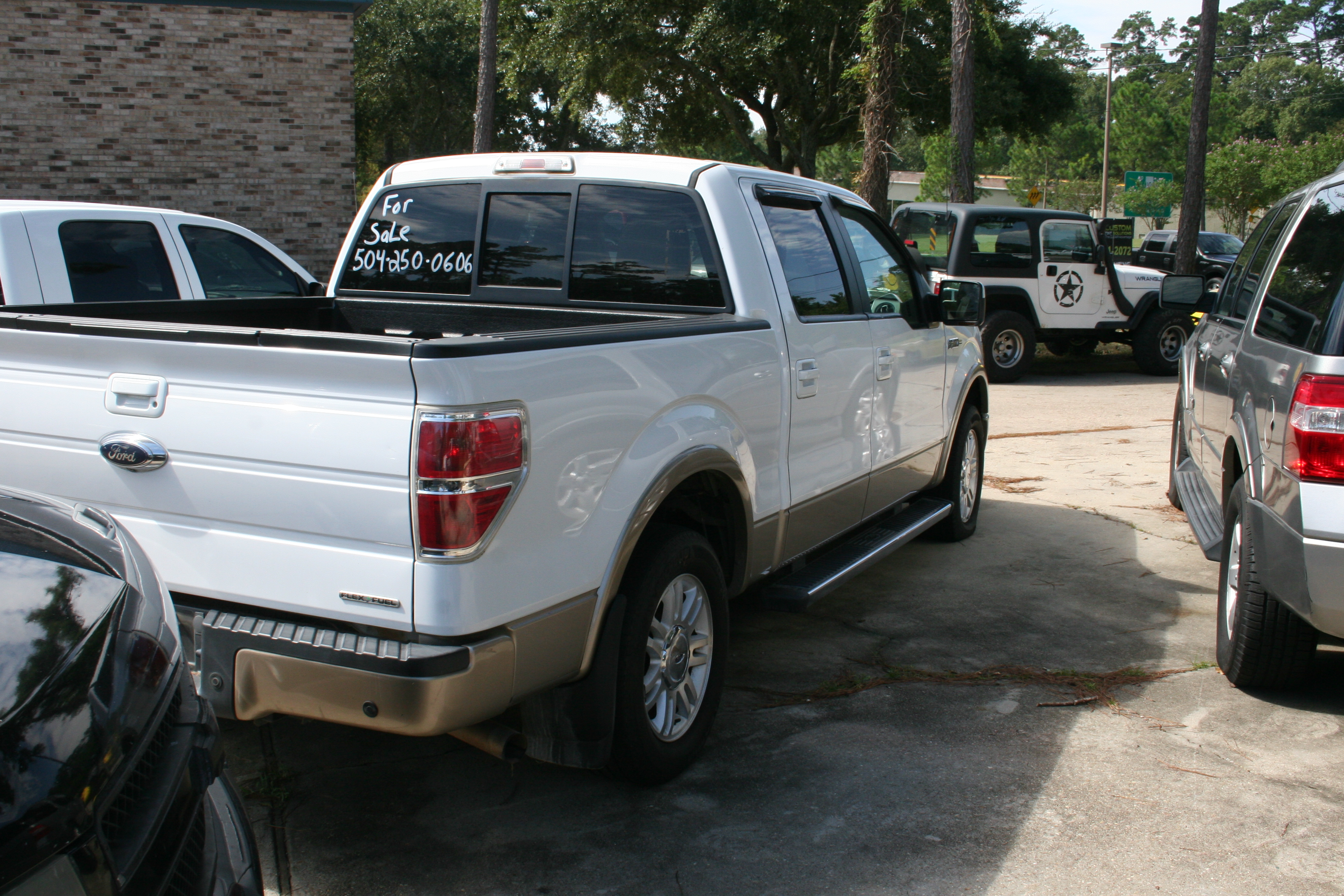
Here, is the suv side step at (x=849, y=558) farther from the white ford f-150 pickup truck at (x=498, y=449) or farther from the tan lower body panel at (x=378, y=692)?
the tan lower body panel at (x=378, y=692)

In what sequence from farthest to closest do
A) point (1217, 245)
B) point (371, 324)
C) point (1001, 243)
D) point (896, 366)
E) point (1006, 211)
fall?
point (1217, 245) < point (1001, 243) < point (1006, 211) < point (896, 366) < point (371, 324)

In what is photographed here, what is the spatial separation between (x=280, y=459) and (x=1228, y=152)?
157 feet

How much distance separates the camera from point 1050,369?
15.7 metres

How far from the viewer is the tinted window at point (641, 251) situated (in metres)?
4.01

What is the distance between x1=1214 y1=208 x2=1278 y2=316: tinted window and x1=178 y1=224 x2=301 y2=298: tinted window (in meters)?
5.80

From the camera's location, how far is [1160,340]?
14797 mm

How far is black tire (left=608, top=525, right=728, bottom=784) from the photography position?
3170mm

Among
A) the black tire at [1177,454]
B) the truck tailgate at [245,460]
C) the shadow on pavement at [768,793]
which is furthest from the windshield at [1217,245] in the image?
the truck tailgate at [245,460]

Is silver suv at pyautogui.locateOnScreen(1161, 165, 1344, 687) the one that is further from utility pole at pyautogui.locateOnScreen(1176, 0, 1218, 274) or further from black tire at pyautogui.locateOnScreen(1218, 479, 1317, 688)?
utility pole at pyautogui.locateOnScreen(1176, 0, 1218, 274)

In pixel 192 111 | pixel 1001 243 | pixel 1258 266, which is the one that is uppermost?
pixel 192 111

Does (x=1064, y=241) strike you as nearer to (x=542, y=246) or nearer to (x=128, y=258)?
(x=128, y=258)

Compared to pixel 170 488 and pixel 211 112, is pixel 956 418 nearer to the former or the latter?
pixel 170 488

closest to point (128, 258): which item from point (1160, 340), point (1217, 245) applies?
point (1160, 340)

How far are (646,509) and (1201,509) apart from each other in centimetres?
347
